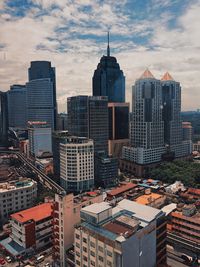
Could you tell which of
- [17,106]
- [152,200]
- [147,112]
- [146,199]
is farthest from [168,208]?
[17,106]

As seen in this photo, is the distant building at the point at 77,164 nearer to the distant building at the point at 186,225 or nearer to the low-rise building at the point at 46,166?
the low-rise building at the point at 46,166

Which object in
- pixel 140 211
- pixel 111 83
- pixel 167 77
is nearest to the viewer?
pixel 140 211

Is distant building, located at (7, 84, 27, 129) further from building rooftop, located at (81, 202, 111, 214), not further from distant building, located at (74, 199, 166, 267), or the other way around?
distant building, located at (74, 199, 166, 267)

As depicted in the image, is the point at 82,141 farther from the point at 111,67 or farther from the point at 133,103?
the point at 111,67

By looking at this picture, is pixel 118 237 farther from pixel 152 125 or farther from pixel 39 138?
pixel 39 138

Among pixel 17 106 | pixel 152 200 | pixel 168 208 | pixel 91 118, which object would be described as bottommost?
pixel 168 208

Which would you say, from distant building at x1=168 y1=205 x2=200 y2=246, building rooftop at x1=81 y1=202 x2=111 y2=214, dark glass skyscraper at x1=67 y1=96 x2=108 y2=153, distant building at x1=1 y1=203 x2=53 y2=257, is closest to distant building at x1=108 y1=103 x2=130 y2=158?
dark glass skyscraper at x1=67 y1=96 x2=108 y2=153

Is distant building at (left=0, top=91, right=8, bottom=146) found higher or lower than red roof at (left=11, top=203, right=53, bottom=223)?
higher
